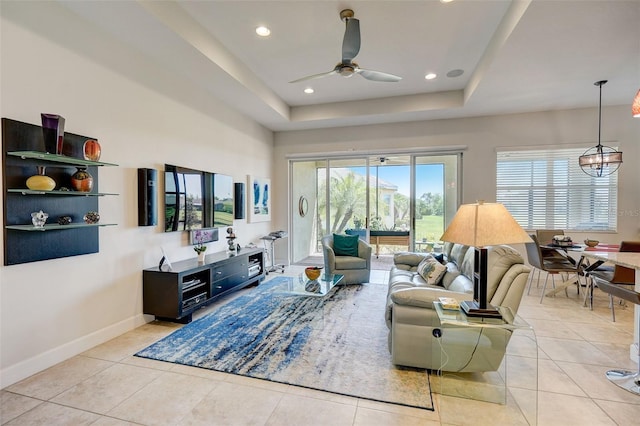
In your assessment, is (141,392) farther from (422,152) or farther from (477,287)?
(422,152)

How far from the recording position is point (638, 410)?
6.40 ft

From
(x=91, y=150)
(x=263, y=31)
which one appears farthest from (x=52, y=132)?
(x=263, y=31)

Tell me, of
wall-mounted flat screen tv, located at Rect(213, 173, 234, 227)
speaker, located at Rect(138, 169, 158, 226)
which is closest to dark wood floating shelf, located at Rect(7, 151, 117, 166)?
speaker, located at Rect(138, 169, 158, 226)

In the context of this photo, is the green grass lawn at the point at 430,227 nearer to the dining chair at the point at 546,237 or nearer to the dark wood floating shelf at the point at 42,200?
the dining chair at the point at 546,237

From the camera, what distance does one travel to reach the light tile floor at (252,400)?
1.86m

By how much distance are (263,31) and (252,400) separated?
12.0 feet

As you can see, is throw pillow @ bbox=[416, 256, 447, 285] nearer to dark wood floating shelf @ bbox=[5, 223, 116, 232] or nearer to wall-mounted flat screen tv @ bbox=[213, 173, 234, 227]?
wall-mounted flat screen tv @ bbox=[213, 173, 234, 227]

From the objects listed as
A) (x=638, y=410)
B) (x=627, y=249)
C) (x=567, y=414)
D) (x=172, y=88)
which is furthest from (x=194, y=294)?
(x=627, y=249)

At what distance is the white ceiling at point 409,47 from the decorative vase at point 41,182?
59.4 inches

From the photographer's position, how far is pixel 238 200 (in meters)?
5.28

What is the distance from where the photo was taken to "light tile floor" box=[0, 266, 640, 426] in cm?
186

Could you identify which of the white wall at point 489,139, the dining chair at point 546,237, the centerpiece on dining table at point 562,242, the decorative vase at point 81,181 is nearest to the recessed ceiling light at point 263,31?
the decorative vase at point 81,181

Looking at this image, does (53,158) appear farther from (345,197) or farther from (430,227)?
(430,227)

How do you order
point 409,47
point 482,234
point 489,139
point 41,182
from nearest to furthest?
point 482,234, point 41,182, point 409,47, point 489,139
